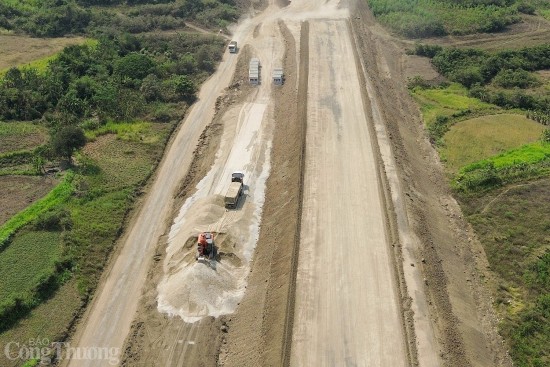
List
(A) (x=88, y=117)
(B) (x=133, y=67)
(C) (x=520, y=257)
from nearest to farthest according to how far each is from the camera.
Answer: (C) (x=520, y=257), (A) (x=88, y=117), (B) (x=133, y=67)

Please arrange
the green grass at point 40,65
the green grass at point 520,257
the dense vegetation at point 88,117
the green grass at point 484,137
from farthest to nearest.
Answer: the green grass at point 40,65 → the green grass at point 484,137 → the dense vegetation at point 88,117 → the green grass at point 520,257

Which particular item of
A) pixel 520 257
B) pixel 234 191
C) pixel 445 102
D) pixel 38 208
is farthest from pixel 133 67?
pixel 520 257

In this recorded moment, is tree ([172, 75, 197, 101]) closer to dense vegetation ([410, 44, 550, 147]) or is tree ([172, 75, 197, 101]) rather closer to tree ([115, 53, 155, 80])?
tree ([115, 53, 155, 80])

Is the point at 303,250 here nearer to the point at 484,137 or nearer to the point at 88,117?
the point at 484,137

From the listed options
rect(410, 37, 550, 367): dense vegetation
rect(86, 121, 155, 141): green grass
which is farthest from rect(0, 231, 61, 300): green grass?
rect(410, 37, 550, 367): dense vegetation

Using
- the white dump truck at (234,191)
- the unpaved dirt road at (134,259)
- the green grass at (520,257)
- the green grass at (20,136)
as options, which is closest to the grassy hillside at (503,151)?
the green grass at (520,257)

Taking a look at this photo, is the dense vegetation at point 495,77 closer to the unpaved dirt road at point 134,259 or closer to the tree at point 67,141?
the unpaved dirt road at point 134,259
